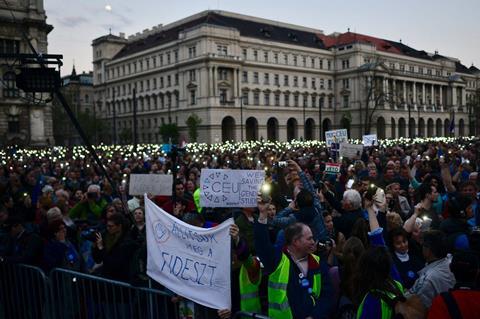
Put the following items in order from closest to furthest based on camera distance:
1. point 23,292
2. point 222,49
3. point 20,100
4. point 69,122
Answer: point 23,292
point 20,100
point 222,49
point 69,122

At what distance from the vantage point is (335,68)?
83.8m

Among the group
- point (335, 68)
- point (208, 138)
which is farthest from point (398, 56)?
point (208, 138)

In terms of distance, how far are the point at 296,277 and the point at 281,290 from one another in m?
0.19

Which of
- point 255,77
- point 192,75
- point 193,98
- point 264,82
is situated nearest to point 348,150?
point 193,98

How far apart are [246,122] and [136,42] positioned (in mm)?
30455

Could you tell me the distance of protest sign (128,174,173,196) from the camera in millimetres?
8422

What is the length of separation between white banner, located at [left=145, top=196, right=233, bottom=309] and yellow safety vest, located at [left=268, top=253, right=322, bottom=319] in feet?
1.62

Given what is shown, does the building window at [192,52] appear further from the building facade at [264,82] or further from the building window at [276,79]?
the building window at [276,79]

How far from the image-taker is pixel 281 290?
4.20 m

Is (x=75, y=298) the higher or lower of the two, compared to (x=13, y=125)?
lower

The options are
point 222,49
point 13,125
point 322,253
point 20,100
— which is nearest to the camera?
point 322,253

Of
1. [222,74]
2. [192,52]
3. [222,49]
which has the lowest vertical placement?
[222,74]

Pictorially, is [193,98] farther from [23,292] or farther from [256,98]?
[23,292]

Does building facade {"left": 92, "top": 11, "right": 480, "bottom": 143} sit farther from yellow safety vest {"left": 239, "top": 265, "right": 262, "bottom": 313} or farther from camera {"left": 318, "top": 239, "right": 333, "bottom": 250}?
yellow safety vest {"left": 239, "top": 265, "right": 262, "bottom": 313}
